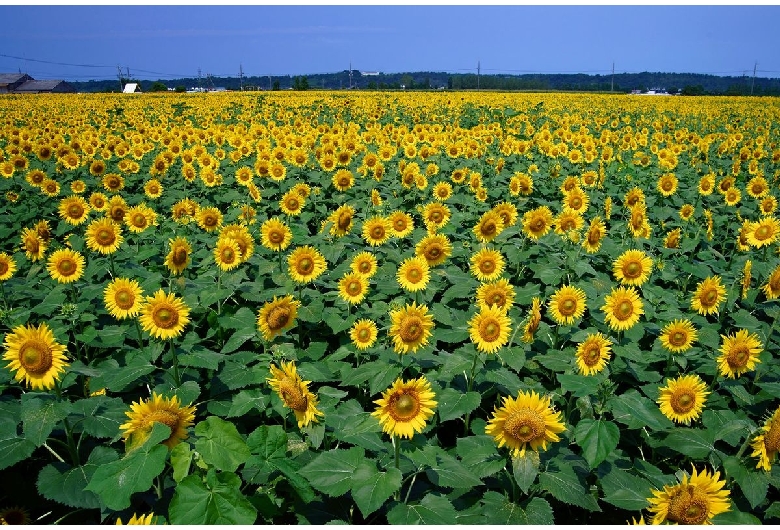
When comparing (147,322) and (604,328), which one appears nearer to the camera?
(147,322)

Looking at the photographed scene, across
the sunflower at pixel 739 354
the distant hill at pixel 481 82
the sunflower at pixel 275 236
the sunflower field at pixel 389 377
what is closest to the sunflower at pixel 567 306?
the sunflower field at pixel 389 377

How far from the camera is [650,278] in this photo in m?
4.56

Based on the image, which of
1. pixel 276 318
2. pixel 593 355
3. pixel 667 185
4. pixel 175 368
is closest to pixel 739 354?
pixel 593 355

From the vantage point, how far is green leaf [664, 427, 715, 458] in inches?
108

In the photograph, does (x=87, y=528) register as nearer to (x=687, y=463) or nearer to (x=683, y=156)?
(x=687, y=463)

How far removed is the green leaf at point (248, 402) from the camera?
2814 millimetres

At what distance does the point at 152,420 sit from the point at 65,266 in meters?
2.46

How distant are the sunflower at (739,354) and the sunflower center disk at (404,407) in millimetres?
2217

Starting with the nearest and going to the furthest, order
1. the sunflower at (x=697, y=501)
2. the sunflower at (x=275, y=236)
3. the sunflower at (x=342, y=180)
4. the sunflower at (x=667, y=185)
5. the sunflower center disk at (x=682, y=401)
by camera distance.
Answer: the sunflower at (x=697, y=501) → the sunflower center disk at (x=682, y=401) → the sunflower at (x=275, y=236) → the sunflower at (x=342, y=180) → the sunflower at (x=667, y=185)

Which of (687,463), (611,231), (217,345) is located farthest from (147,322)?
(611,231)

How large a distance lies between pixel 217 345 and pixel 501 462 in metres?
2.43

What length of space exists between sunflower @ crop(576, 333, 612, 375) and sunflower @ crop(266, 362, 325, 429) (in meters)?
1.70

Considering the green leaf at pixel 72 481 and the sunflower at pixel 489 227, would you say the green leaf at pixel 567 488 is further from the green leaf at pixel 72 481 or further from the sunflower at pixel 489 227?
the sunflower at pixel 489 227

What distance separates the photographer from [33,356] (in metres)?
2.51
